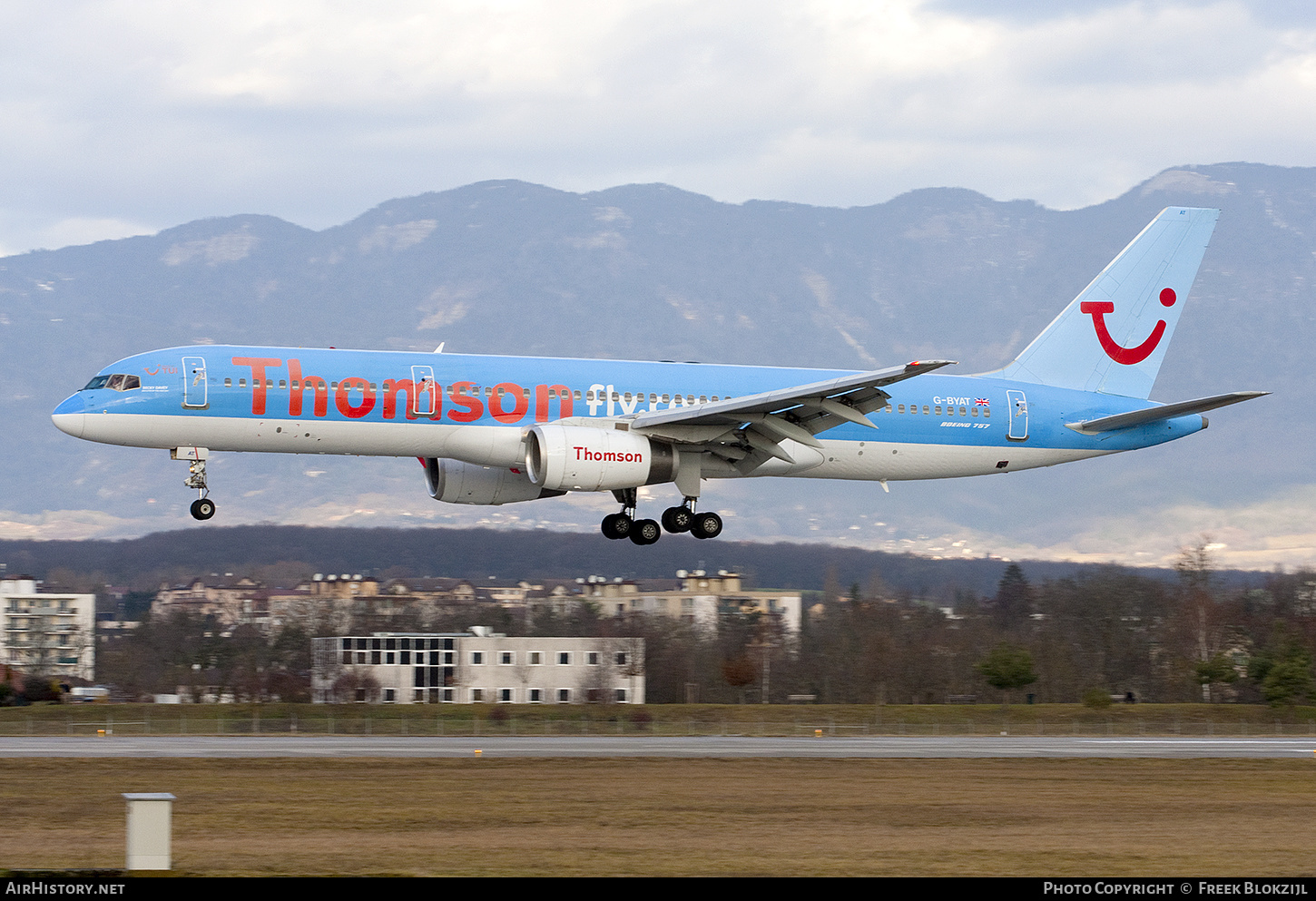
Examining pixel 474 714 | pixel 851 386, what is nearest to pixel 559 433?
pixel 851 386

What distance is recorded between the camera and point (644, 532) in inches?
1619

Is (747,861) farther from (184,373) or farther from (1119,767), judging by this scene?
(1119,767)

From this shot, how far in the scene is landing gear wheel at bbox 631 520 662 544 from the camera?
40.9 m

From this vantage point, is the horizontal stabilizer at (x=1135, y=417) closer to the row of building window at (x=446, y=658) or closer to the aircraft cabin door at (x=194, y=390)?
the aircraft cabin door at (x=194, y=390)

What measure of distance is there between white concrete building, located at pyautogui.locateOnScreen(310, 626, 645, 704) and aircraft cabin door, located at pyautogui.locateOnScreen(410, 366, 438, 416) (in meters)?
50.2

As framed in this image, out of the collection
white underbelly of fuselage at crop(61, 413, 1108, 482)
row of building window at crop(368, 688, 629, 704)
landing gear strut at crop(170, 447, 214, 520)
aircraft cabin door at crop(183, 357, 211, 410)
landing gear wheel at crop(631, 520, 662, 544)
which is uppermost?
aircraft cabin door at crop(183, 357, 211, 410)

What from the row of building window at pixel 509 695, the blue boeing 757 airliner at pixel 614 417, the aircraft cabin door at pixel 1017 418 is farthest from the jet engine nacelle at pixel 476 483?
the row of building window at pixel 509 695

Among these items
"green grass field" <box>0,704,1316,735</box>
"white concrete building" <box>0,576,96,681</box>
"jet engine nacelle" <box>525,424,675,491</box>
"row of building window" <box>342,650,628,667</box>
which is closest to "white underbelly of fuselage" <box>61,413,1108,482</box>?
"jet engine nacelle" <box>525,424,675,491</box>

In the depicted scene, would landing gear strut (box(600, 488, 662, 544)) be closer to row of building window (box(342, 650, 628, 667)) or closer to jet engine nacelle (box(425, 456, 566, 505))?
jet engine nacelle (box(425, 456, 566, 505))

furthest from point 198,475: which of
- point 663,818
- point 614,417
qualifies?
point 663,818

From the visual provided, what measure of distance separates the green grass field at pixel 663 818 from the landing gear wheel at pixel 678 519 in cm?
610

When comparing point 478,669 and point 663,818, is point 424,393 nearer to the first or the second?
point 663,818

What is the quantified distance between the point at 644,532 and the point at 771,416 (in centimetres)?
459

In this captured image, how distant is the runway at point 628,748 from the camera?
43344 millimetres
